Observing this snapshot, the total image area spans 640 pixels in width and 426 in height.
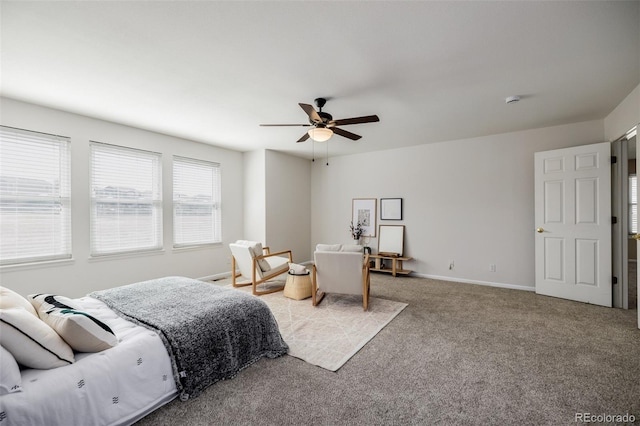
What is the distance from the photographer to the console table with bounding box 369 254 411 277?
542 centimetres

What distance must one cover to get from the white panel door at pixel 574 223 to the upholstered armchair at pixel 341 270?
282 centimetres

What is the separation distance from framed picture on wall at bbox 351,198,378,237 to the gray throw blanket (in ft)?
12.8

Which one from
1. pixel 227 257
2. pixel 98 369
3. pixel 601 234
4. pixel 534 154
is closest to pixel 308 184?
pixel 227 257

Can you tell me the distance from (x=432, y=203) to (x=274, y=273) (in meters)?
3.22

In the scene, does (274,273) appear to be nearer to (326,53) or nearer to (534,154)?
(326,53)

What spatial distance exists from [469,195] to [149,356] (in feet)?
16.8

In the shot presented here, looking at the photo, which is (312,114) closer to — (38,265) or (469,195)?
(469,195)

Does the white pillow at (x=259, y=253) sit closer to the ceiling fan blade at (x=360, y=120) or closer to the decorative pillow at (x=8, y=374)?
the ceiling fan blade at (x=360, y=120)

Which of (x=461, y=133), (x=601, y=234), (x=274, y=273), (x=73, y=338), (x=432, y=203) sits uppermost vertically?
(x=461, y=133)

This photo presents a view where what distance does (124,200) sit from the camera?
14.0ft

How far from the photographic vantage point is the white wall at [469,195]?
457 cm

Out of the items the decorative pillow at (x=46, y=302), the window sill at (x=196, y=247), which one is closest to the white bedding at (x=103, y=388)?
the decorative pillow at (x=46, y=302)

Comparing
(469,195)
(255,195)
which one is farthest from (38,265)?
(469,195)

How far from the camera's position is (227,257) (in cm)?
573
